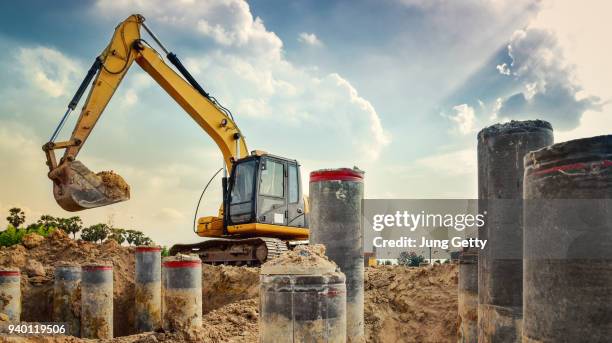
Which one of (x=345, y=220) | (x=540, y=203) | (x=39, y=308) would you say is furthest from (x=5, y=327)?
(x=540, y=203)

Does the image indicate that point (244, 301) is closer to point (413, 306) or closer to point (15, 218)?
point (413, 306)

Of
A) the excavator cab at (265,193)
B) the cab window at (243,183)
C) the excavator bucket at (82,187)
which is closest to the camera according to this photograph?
the excavator bucket at (82,187)

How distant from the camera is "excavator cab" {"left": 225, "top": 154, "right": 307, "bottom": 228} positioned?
520 inches

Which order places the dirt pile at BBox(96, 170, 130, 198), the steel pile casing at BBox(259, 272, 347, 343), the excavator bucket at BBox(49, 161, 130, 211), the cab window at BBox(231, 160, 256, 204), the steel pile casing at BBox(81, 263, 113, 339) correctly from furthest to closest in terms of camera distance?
the cab window at BBox(231, 160, 256, 204)
the steel pile casing at BBox(81, 263, 113, 339)
the dirt pile at BBox(96, 170, 130, 198)
the excavator bucket at BBox(49, 161, 130, 211)
the steel pile casing at BBox(259, 272, 347, 343)

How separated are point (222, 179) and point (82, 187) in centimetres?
361

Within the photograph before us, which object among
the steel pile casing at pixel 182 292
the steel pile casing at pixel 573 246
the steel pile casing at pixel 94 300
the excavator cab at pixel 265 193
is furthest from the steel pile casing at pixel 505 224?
the steel pile casing at pixel 94 300

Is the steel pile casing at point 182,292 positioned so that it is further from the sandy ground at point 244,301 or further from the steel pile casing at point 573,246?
the steel pile casing at point 573,246

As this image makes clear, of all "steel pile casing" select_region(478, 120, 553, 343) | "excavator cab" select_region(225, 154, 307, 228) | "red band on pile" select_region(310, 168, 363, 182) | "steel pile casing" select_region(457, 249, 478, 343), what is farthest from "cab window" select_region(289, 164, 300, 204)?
"steel pile casing" select_region(478, 120, 553, 343)

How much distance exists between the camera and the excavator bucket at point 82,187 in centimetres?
1181

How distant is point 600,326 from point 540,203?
70cm

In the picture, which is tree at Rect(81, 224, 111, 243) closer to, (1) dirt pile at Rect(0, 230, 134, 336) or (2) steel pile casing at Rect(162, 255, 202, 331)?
(1) dirt pile at Rect(0, 230, 134, 336)

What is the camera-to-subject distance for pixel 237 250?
45.4 feet

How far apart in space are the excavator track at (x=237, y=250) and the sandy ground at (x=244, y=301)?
1.49ft

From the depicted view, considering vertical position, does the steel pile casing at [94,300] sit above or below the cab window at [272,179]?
below
